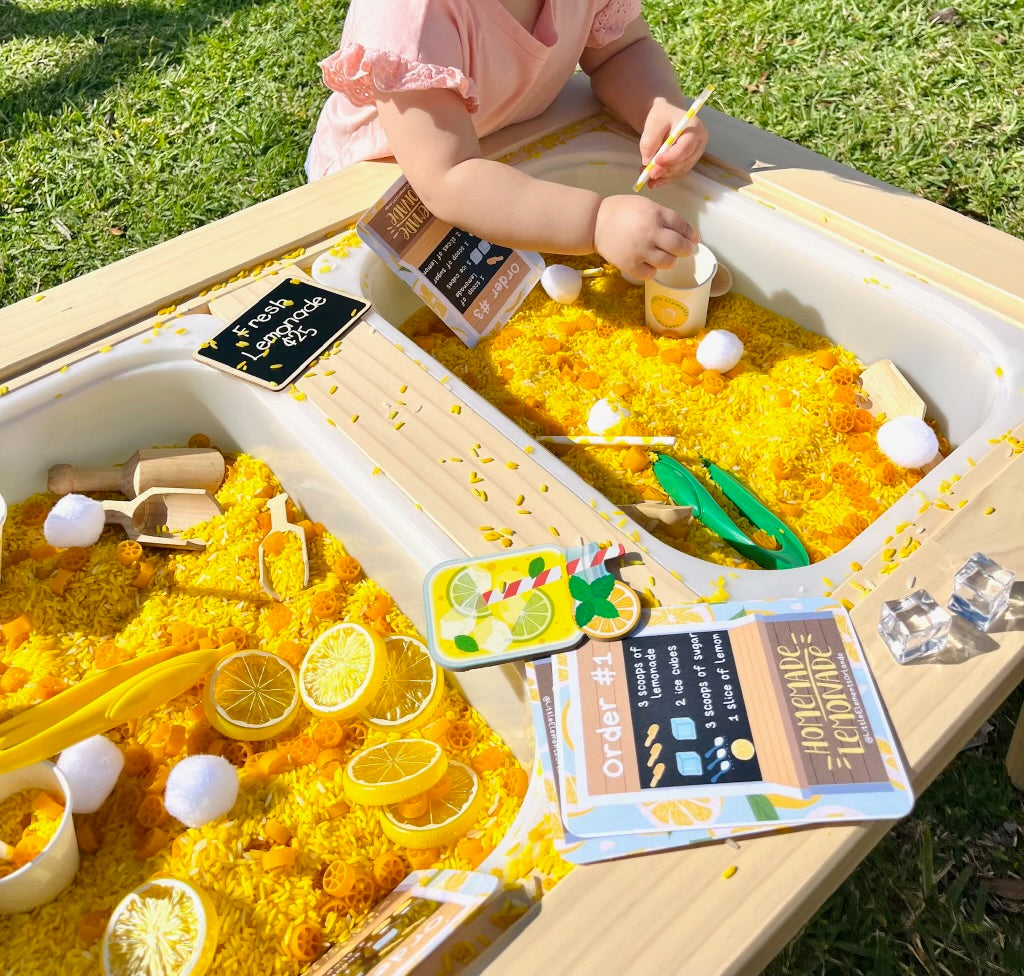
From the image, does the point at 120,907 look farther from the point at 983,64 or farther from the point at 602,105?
the point at 983,64

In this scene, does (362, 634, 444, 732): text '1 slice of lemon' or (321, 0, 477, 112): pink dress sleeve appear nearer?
(362, 634, 444, 732): text '1 slice of lemon'

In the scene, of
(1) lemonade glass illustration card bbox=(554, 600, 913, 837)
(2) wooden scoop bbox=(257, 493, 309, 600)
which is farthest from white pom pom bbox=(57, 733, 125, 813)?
(1) lemonade glass illustration card bbox=(554, 600, 913, 837)

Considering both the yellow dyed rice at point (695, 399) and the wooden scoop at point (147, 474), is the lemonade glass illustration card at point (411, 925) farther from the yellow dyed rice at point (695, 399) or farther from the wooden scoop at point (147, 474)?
the wooden scoop at point (147, 474)

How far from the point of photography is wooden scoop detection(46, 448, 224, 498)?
118 cm

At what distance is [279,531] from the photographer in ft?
3.77

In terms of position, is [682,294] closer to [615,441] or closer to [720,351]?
[720,351]

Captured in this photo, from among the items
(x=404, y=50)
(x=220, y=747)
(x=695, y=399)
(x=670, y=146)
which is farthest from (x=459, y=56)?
(x=220, y=747)

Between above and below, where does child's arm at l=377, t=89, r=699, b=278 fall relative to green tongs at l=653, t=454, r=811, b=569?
above

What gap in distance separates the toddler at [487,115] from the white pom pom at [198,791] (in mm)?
816

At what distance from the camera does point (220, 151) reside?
2.19 metres

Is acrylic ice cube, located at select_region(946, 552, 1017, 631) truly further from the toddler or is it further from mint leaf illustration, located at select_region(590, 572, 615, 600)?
the toddler

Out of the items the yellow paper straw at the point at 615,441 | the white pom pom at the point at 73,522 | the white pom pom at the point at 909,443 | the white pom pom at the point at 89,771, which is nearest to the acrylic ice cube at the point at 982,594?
the white pom pom at the point at 909,443

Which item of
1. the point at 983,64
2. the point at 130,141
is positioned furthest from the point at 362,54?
the point at 983,64

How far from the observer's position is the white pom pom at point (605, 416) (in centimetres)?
124
